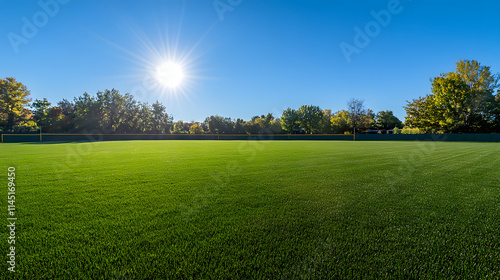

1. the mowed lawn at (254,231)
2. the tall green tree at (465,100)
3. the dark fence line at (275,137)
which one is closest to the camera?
the mowed lawn at (254,231)

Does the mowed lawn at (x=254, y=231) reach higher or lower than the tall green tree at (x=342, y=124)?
lower

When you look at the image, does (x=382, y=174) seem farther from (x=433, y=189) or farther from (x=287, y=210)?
(x=287, y=210)

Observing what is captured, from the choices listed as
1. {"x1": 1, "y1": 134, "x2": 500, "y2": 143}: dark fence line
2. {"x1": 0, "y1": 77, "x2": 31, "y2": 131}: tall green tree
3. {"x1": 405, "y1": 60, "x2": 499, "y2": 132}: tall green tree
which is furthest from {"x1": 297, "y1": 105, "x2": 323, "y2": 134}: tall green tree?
{"x1": 0, "y1": 77, "x2": 31, "y2": 131}: tall green tree

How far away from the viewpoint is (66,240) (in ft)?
7.25

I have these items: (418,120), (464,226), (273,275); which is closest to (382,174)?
(464,226)

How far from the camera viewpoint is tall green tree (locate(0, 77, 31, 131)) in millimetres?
40688

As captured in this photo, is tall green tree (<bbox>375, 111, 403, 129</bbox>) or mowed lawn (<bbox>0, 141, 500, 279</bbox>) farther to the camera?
tall green tree (<bbox>375, 111, 403, 129</bbox>)

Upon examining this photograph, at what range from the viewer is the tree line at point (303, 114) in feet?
121

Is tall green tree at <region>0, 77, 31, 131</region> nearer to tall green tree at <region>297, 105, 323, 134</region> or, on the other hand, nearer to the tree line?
the tree line

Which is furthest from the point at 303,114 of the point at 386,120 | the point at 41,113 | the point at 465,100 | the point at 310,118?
the point at 41,113

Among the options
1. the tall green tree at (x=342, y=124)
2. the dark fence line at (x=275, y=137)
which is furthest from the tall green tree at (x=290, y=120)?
the dark fence line at (x=275, y=137)

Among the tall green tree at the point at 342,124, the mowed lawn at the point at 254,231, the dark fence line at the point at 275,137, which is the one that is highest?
the tall green tree at the point at 342,124

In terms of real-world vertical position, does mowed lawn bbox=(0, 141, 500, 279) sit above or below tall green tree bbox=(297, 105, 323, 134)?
below

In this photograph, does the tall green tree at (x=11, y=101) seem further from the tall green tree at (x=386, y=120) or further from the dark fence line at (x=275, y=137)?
the tall green tree at (x=386, y=120)
